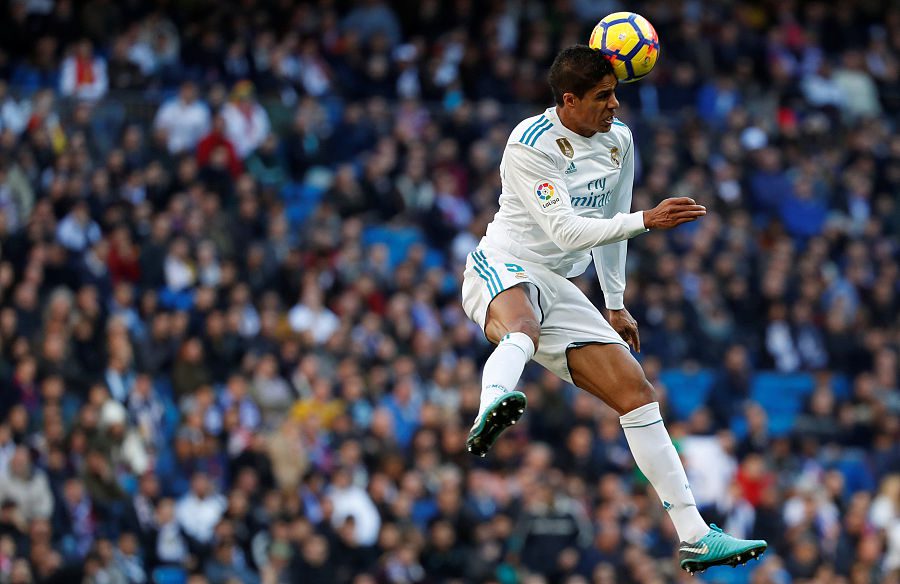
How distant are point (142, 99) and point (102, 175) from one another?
1837 millimetres

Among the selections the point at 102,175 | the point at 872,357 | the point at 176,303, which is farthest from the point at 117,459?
the point at 872,357

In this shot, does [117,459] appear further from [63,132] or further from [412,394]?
[63,132]

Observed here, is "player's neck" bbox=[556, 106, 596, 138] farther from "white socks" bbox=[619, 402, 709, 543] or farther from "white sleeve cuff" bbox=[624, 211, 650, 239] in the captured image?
"white socks" bbox=[619, 402, 709, 543]

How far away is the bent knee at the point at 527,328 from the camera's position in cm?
816

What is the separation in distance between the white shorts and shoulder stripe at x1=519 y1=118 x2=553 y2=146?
674mm

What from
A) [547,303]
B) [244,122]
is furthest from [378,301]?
[547,303]

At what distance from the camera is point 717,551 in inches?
319

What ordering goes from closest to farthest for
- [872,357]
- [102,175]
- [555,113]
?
[555,113] < [102,175] < [872,357]

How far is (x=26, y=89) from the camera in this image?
1786cm

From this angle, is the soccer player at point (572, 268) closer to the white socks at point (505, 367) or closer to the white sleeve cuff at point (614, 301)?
the white socks at point (505, 367)

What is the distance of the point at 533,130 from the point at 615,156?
51 cm

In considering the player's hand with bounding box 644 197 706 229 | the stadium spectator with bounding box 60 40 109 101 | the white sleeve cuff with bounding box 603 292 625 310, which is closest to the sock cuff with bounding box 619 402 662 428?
the white sleeve cuff with bounding box 603 292 625 310

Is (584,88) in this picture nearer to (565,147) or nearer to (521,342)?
(565,147)

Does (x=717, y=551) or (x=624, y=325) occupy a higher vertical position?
(x=624, y=325)
